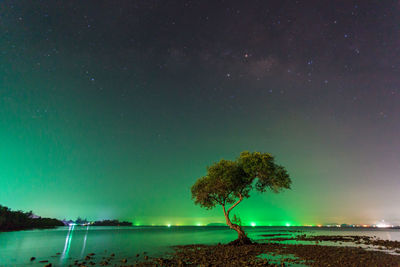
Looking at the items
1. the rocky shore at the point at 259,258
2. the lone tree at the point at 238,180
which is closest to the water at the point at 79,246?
the rocky shore at the point at 259,258

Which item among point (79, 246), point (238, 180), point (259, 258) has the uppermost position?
point (238, 180)

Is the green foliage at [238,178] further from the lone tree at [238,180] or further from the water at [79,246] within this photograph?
the water at [79,246]

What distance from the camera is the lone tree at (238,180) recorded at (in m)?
32.8

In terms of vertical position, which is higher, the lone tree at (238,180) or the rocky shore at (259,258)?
the lone tree at (238,180)

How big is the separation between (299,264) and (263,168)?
50.9ft

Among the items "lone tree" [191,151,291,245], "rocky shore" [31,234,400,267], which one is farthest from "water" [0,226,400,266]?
"lone tree" [191,151,291,245]

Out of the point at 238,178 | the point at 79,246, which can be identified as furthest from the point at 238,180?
the point at 79,246

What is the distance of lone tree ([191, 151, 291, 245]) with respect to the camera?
32.8 m

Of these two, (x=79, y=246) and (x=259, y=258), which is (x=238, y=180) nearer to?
(x=259, y=258)

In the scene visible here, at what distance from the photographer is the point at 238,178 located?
114 feet

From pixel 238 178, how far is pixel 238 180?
0.31 m

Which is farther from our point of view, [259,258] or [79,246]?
[79,246]

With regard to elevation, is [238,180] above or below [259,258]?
above

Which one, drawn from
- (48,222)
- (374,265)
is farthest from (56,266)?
(48,222)
